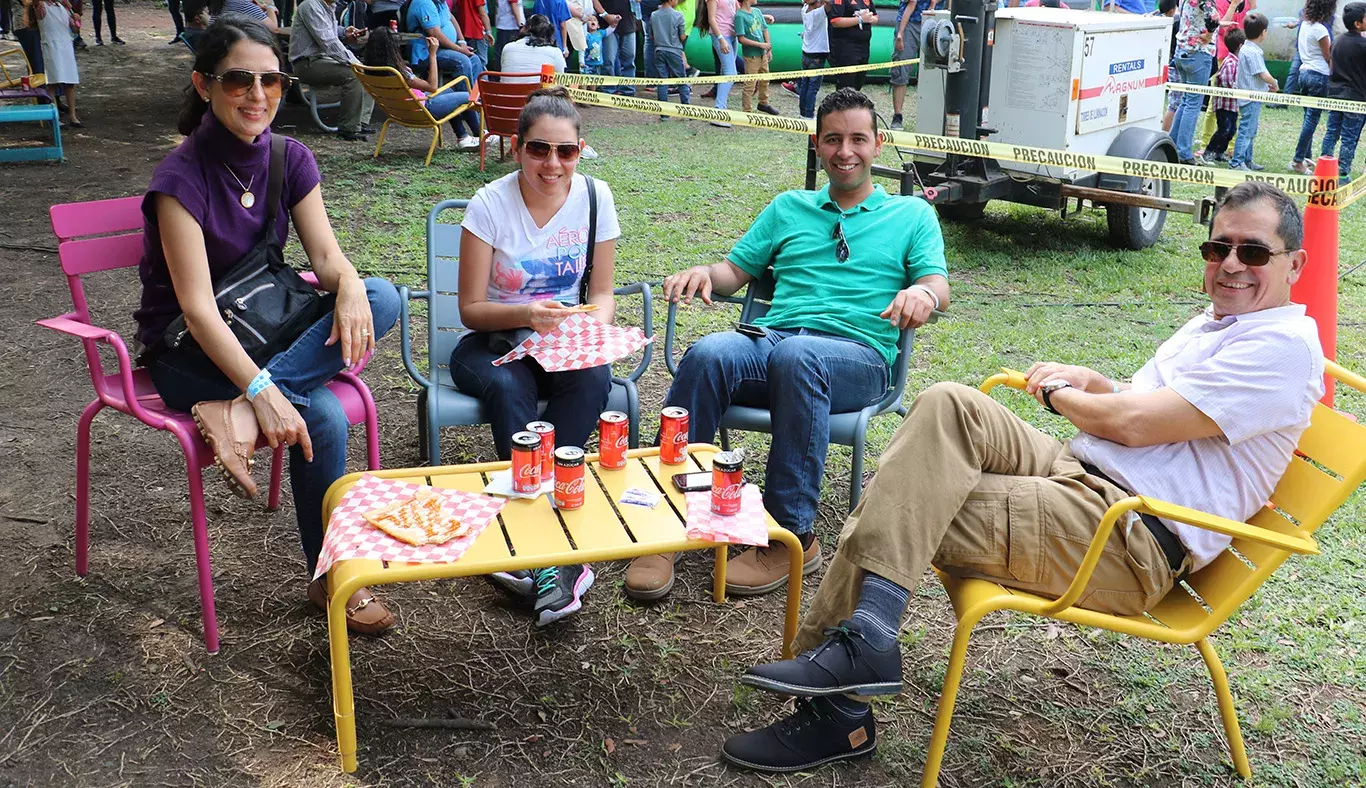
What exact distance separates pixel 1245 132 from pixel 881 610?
365 inches

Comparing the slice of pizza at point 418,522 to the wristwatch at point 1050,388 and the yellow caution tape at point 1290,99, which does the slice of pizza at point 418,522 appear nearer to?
the wristwatch at point 1050,388

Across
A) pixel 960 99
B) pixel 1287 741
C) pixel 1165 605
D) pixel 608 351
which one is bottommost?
pixel 1287 741

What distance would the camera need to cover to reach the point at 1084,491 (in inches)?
99.5

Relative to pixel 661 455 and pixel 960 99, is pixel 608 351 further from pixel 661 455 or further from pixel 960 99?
pixel 960 99

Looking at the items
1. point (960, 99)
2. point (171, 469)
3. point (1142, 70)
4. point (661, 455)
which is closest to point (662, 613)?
point (661, 455)

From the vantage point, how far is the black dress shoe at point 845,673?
8.02ft

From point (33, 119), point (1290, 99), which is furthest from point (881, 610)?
point (33, 119)

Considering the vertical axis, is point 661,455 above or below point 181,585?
above

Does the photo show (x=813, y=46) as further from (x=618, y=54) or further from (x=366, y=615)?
(x=366, y=615)

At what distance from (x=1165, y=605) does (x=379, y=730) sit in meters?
1.83

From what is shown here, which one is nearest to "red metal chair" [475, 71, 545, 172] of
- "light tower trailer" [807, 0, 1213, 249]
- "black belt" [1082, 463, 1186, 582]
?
"light tower trailer" [807, 0, 1213, 249]

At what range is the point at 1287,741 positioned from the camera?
2715 millimetres

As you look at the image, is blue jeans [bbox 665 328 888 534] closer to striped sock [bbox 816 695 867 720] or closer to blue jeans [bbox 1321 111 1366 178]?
striped sock [bbox 816 695 867 720]

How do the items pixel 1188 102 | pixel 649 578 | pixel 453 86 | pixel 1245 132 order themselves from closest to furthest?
pixel 649 578
pixel 453 86
pixel 1188 102
pixel 1245 132
